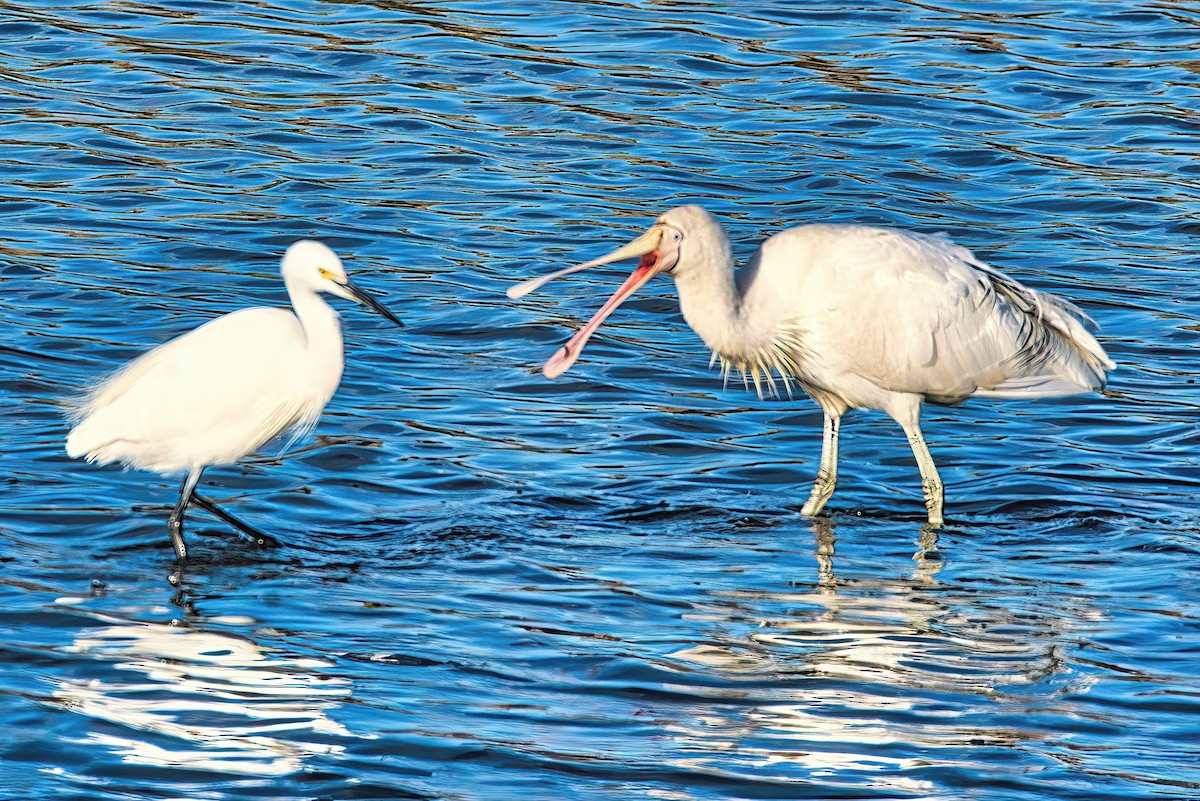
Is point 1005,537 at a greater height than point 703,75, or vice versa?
point 703,75

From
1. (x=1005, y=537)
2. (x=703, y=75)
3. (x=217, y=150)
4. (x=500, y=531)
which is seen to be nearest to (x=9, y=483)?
(x=500, y=531)

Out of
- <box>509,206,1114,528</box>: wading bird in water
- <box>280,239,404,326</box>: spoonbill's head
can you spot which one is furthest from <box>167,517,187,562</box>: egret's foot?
<box>509,206,1114,528</box>: wading bird in water

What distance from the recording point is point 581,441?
9922mm

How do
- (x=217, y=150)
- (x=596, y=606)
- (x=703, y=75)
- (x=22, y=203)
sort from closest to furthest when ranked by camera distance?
(x=596, y=606) → (x=22, y=203) → (x=217, y=150) → (x=703, y=75)

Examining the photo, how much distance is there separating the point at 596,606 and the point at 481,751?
1528 millimetres

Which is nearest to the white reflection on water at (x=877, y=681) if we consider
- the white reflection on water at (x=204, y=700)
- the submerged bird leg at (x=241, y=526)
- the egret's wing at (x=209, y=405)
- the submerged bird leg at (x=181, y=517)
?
the white reflection on water at (x=204, y=700)

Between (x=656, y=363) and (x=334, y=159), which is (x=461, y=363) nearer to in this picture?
(x=656, y=363)

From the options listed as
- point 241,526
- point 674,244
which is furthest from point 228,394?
point 674,244

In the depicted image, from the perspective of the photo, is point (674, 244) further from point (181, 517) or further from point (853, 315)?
point (181, 517)

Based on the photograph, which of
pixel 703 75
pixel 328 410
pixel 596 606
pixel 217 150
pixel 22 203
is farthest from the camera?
pixel 703 75

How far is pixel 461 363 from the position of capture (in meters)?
11.0

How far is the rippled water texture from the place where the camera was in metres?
6.42

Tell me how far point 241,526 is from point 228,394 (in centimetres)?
57

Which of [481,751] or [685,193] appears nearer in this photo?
[481,751]
